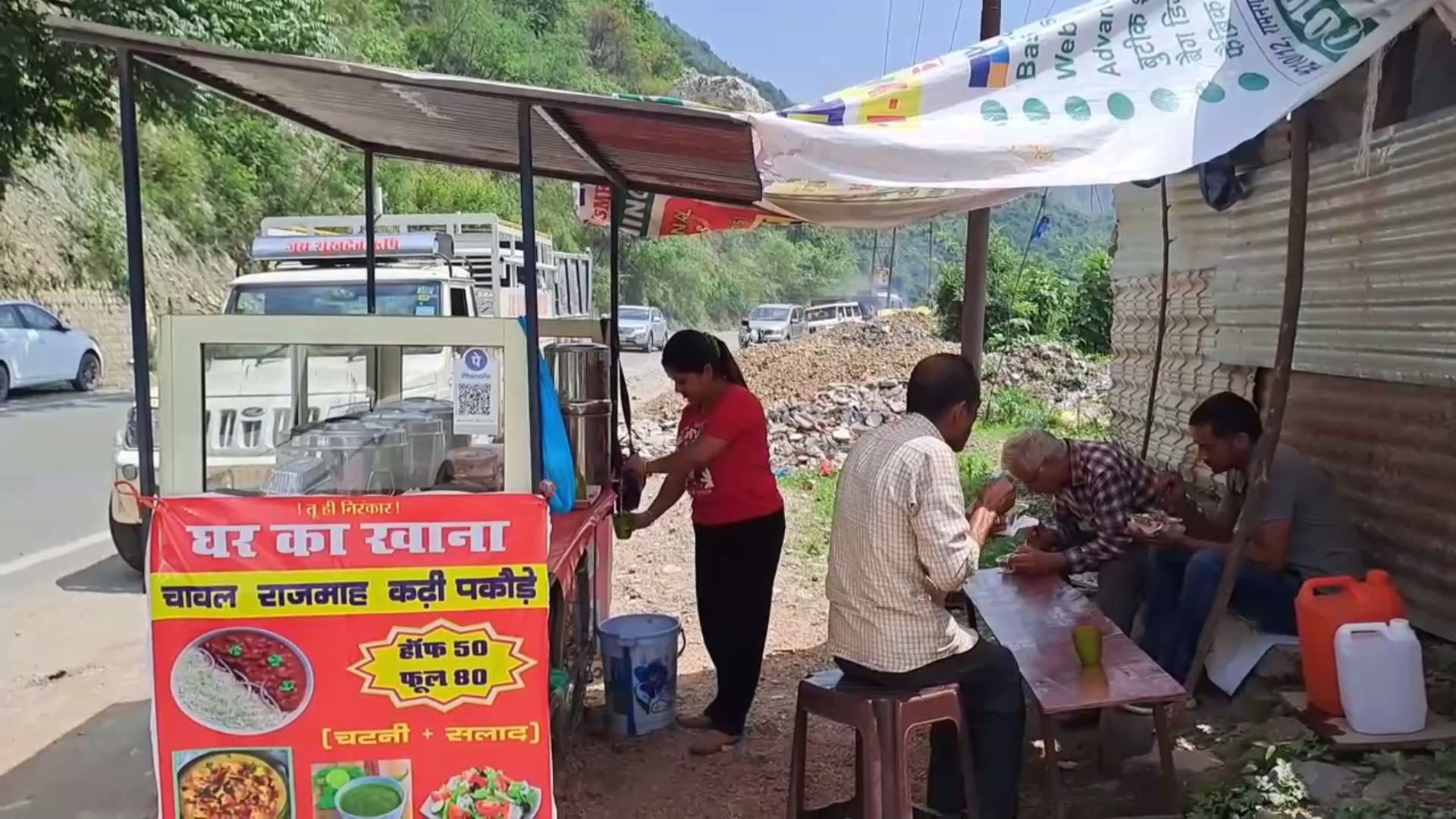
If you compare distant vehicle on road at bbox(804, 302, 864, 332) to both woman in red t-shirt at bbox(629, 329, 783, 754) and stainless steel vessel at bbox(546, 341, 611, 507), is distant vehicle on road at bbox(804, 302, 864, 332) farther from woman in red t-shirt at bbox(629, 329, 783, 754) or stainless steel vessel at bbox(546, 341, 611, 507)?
woman in red t-shirt at bbox(629, 329, 783, 754)

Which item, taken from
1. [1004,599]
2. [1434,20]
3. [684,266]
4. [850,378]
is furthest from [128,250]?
[684,266]

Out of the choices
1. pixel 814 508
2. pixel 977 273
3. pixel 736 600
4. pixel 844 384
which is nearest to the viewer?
pixel 736 600

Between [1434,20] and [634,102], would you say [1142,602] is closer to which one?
[1434,20]

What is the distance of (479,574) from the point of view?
2.93m

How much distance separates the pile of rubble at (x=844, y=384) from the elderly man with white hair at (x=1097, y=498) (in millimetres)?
6390

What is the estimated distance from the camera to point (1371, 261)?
4.65 metres

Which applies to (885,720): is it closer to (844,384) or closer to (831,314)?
(844,384)

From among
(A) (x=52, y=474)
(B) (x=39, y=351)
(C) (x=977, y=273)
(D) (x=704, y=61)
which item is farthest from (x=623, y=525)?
(D) (x=704, y=61)

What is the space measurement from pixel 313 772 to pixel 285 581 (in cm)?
51

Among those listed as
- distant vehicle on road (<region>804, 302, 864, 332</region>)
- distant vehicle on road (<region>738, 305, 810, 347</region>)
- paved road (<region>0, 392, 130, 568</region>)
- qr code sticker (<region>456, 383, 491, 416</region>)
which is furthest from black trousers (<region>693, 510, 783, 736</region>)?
distant vehicle on road (<region>804, 302, 864, 332</region>)

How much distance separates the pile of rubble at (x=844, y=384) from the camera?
13.1m

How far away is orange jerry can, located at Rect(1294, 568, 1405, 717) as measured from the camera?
350 cm

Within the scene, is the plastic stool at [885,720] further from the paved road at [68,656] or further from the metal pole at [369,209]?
the metal pole at [369,209]

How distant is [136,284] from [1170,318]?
232 inches
